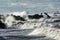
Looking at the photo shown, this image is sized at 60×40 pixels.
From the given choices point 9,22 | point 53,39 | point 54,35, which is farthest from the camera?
point 9,22

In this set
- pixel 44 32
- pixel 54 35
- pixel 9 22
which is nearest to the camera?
pixel 54 35

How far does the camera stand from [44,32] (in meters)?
104

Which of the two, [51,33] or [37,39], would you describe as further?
[51,33]

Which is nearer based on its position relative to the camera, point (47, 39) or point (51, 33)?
point (47, 39)

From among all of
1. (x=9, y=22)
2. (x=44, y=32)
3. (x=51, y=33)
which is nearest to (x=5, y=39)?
(x=51, y=33)

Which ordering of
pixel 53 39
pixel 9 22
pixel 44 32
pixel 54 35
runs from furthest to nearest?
pixel 9 22 < pixel 44 32 < pixel 54 35 < pixel 53 39

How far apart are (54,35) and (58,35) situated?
135 inches

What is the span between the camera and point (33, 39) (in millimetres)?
83938

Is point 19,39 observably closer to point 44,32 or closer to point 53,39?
point 53,39

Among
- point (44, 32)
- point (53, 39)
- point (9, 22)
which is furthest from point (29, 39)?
point (9, 22)

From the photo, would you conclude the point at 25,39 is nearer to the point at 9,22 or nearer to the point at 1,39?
the point at 1,39

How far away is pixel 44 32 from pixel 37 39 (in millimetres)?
20258

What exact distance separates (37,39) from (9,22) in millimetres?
110434

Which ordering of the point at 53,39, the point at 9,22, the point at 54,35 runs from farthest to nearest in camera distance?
the point at 9,22, the point at 54,35, the point at 53,39
